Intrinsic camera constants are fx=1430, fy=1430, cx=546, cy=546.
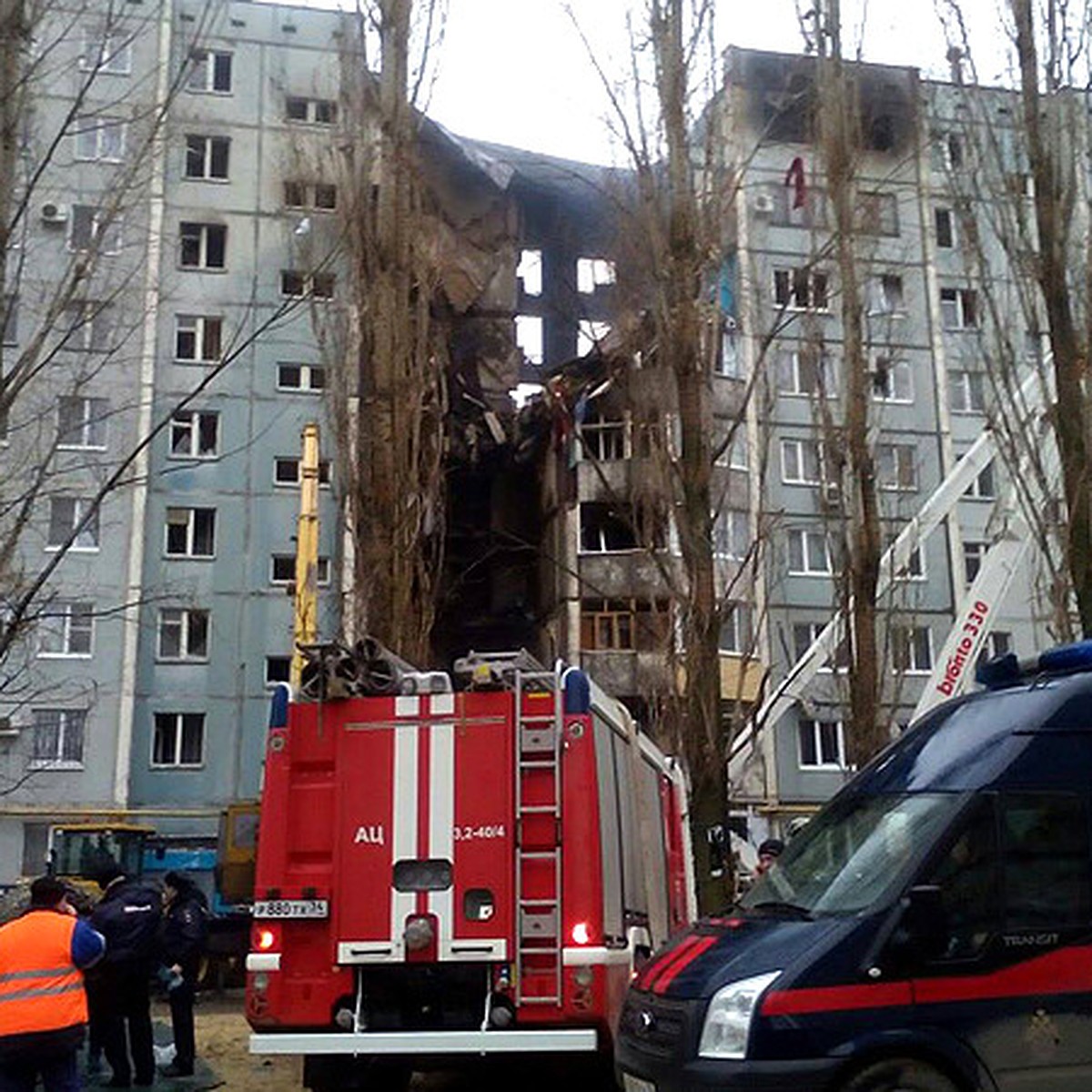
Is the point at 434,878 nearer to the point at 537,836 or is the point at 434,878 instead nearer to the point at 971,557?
the point at 537,836

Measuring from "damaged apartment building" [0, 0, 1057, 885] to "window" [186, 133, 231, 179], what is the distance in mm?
71

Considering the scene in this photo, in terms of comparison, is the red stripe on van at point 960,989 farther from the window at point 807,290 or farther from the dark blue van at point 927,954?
the window at point 807,290

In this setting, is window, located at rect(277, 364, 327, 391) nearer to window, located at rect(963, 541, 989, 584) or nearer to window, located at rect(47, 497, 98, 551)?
window, located at rect(47, 497, 98, 551)

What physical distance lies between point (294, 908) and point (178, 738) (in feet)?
90.4

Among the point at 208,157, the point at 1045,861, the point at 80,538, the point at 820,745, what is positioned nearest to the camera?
the point at 1045,861

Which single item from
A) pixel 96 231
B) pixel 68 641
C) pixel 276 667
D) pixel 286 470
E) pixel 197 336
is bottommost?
pixel 276 667

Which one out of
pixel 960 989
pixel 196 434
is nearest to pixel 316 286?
pixel 960 989

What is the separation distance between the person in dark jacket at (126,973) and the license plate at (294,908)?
2.29 m

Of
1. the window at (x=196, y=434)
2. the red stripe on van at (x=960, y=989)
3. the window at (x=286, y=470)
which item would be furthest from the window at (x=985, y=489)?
the red stripe on van at (x=960, y=989)

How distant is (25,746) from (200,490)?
25.1 ft

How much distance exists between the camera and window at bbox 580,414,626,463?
116 feet

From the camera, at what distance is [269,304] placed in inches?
1407

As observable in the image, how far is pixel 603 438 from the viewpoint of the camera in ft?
119

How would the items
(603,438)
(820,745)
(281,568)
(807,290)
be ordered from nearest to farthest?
(807,290), (603,438), (820,745), (281,568)
